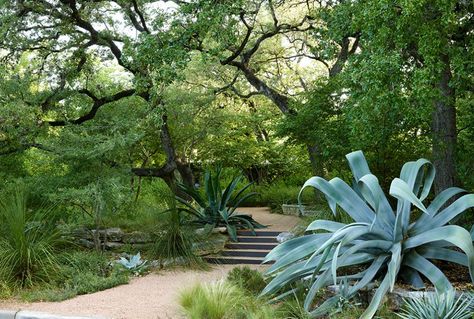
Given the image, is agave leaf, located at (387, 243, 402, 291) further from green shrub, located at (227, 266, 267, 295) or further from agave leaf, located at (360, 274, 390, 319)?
green shrub, located at (227, 266, 267, 295)

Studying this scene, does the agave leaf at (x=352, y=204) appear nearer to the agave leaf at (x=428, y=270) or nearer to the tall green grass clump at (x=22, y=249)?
the agave leaf at (x=428, y=270)

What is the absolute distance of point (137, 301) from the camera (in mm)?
6949

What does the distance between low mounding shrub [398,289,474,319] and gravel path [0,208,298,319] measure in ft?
8.60

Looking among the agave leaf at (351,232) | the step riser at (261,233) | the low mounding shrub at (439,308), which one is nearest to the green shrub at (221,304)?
the agave leaf at (351,232)

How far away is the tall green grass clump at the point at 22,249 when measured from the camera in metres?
7.66

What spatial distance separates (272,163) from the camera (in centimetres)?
1825

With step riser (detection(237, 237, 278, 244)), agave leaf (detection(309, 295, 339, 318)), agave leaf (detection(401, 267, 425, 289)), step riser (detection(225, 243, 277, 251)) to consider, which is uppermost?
agave leaf (detection(401, 267, 425, 289))

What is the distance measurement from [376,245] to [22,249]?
511cm

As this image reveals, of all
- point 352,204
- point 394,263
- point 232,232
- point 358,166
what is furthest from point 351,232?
point 232,232

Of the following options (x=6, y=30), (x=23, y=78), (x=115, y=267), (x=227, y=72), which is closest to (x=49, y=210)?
(x=115, y=267)

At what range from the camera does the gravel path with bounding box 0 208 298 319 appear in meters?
6.36

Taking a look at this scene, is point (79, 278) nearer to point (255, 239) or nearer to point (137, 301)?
point (137, 301)

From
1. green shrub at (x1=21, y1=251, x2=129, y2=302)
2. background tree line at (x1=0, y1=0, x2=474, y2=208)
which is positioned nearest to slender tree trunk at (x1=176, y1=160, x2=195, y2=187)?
background tree line at (x1=0, y1=0, x2=474, y2=208)

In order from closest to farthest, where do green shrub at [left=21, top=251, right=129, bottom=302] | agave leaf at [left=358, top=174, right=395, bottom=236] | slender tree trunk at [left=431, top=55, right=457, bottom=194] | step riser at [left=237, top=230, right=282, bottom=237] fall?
agave leaf at [left=358, top=174, right=395, bottom=236] → green shrub at [left=21, top=251, right=129, bottom=302] → slender tree trunk at [left=431, top=55, right=457, bottom=194] → step riser at [left=237, top=230, right=282, bottom=237]
